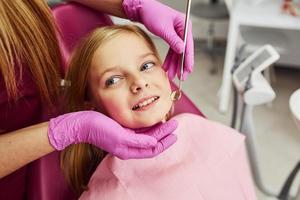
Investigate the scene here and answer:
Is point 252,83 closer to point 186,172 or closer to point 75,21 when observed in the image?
point 186,172

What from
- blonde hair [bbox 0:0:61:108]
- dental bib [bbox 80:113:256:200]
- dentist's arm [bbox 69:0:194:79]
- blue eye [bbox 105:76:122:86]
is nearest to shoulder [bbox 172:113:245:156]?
dental bib [bbox 80:113:256:200]

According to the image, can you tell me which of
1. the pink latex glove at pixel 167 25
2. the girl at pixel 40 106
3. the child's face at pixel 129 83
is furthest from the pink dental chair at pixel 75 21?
the child's face at pixel 129 83

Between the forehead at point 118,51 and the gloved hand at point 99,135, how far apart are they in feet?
0.45

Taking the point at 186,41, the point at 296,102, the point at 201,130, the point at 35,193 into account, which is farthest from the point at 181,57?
the point at 35,193

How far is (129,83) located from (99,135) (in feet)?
0.47

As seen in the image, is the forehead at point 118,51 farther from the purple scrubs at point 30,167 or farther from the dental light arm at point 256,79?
the dental light arm at point 256,79

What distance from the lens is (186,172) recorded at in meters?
0.99

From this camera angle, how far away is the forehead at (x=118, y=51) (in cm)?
90

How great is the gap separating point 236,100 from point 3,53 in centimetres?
95

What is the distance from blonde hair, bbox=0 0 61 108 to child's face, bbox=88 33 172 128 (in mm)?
143

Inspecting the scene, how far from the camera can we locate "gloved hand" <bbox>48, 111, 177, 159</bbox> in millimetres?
817

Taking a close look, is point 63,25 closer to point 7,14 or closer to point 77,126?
point 7,14

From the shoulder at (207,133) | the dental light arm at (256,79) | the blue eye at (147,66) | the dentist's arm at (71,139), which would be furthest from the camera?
the dental light arm at (256,79)

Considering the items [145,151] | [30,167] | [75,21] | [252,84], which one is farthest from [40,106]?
[252,84]
